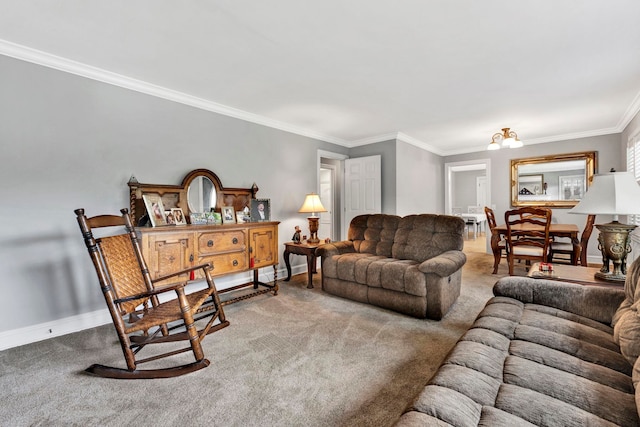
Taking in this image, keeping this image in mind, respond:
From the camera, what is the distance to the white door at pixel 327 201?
19.3ft

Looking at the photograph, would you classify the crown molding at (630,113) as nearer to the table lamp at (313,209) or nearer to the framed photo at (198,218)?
the table lamp at (313,209)

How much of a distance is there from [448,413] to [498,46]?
105 inches

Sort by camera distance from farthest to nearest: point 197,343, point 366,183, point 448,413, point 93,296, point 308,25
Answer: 1. point 366,183
2. point 93,296
3. point 308,25
4. point 197,343
5. point 448,413

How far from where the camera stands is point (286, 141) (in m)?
4.54

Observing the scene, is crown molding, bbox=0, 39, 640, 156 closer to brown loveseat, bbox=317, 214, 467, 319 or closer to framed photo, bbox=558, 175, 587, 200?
framed photo, bbox=558, 175, 587, 200

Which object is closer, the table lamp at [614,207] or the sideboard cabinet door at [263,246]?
the table lamp at [614,207]

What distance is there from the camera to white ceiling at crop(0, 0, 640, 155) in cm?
196

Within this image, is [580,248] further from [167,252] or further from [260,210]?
[167,252]

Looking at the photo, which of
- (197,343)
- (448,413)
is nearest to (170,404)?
(197,343)

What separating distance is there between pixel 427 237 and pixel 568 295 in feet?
5.32

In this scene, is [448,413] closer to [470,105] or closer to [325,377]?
[325,377]

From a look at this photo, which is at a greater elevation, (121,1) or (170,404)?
(121,1)

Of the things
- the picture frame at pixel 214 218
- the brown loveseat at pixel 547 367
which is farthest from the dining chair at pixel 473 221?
the picture frame at pixel 214 218

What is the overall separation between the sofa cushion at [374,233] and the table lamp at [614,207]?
1918mm
